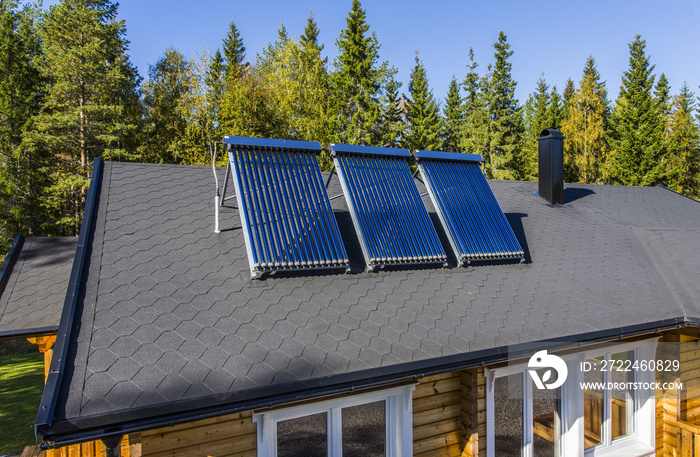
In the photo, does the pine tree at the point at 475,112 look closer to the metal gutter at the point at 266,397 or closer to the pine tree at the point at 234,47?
the pine tree at the point at 234,47

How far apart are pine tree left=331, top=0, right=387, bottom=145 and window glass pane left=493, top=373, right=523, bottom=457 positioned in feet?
71.5

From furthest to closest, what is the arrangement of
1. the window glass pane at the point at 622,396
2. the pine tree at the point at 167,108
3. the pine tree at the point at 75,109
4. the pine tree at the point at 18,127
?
the pine tree at the point at 167,108 < the pine tree at the point at 75,109 < the pine tree at the point at 18,127 < the window glass pane at the point at 622,396

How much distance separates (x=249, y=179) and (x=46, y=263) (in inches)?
141

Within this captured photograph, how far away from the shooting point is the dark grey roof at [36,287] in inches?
179

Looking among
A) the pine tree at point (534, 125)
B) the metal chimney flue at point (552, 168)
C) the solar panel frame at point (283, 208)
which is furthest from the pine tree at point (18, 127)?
the pine tree at point (534, 125)

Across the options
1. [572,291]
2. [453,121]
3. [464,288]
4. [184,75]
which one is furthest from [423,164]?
[453,121]

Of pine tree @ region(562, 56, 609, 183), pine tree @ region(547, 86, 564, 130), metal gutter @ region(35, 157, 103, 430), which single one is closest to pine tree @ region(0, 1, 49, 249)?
metal gutter @ region(35, 157, 103, 430)

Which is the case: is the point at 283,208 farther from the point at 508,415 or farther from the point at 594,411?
the point at 594,411

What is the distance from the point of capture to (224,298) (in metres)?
3.84

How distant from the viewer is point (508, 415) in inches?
191

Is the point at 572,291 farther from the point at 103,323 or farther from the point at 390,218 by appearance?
the point at 103,323

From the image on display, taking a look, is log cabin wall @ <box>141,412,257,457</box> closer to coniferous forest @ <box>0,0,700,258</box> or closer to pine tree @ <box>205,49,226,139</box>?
coniferous forest @ <box>0,0,700,258</box>

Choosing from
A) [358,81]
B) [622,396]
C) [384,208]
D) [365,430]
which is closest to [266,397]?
[365,430]

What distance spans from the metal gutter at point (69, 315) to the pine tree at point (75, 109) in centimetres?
1723
